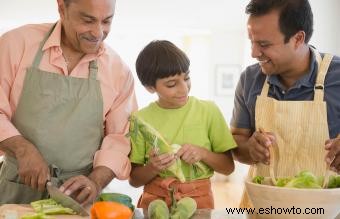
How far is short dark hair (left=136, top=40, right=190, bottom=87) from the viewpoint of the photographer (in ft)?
5.00

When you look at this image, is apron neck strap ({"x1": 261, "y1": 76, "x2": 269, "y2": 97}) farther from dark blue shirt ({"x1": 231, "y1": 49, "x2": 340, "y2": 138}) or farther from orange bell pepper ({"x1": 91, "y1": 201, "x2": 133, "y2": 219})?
orange bell pepper ({"x1": 91, "y1": 201, "x2": 133, "y2": 219})

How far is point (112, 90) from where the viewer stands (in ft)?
4.99

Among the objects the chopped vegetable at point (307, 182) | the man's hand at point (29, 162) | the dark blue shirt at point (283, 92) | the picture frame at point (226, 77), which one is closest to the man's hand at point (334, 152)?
the chopped vegetable at point (307, 182)

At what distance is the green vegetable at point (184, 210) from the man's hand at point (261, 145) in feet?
1.11

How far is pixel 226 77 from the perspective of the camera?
7355 millimetres

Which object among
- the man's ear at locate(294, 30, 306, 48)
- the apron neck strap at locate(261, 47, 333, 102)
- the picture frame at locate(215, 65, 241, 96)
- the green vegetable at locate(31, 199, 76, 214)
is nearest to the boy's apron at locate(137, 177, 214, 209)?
the green vegetable at locate(31, 199, 76, 214)

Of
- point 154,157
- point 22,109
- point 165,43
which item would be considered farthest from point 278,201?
point 22,109

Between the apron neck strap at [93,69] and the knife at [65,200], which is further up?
the apron neck strap at [93,69]

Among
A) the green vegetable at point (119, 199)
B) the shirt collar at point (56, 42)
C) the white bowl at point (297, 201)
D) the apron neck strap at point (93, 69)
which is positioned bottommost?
the green vegetable at point (119, 199)

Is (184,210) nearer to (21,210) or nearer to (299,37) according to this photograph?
(21,210)

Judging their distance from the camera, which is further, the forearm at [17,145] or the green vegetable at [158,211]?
the forearm at [17,145]

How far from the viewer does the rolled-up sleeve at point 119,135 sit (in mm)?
1472

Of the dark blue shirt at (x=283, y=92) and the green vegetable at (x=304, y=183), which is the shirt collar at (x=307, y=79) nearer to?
the dark blue shirt at (x=283, y=92)

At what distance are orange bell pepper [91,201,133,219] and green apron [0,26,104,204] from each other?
30 centimetres
